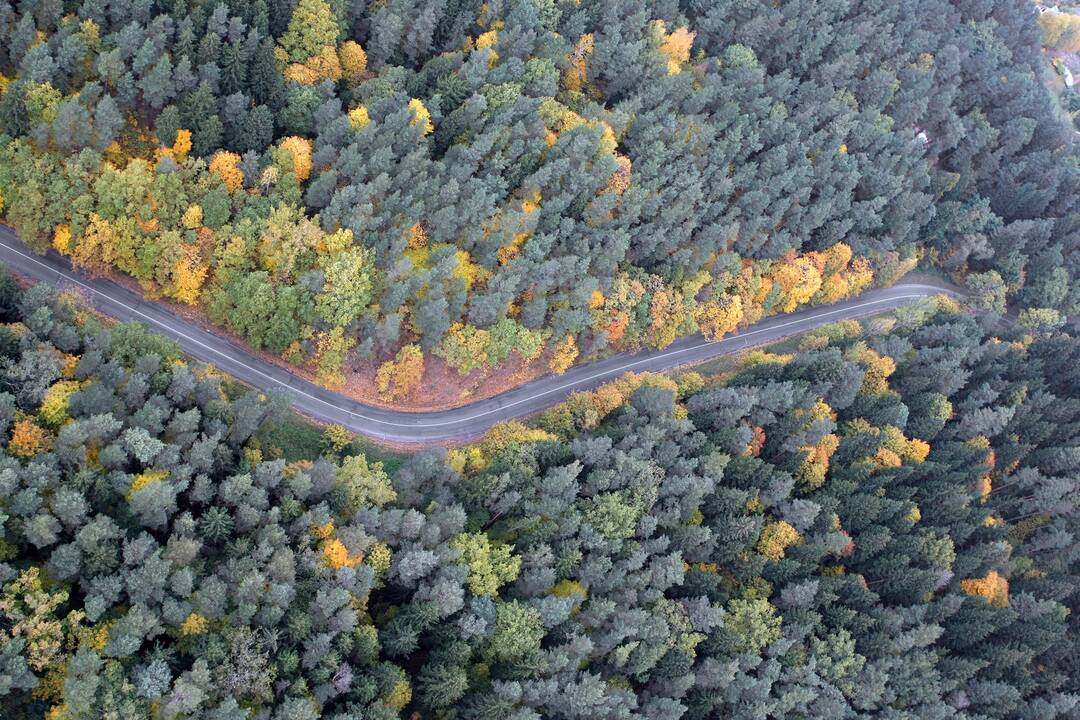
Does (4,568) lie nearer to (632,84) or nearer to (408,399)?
(408,399)

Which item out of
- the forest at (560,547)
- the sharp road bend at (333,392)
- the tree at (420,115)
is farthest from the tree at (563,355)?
the tree at (420,115)

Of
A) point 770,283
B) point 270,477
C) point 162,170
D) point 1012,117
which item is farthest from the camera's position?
point 1012,117

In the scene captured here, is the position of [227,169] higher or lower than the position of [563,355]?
higher

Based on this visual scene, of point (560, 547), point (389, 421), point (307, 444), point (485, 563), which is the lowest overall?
point (485, 563)

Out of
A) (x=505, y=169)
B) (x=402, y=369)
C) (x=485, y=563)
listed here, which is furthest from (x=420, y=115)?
(x=485, y=563)

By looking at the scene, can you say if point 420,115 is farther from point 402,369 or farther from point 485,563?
point 485,563

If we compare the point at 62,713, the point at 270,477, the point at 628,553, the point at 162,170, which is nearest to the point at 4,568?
the point at 62,713

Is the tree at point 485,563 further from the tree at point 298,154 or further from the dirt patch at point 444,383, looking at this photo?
the tree at point 298,154

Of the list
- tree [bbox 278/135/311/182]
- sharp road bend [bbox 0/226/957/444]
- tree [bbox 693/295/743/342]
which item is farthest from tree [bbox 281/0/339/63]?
tree [bbox 693/295/743/342]
